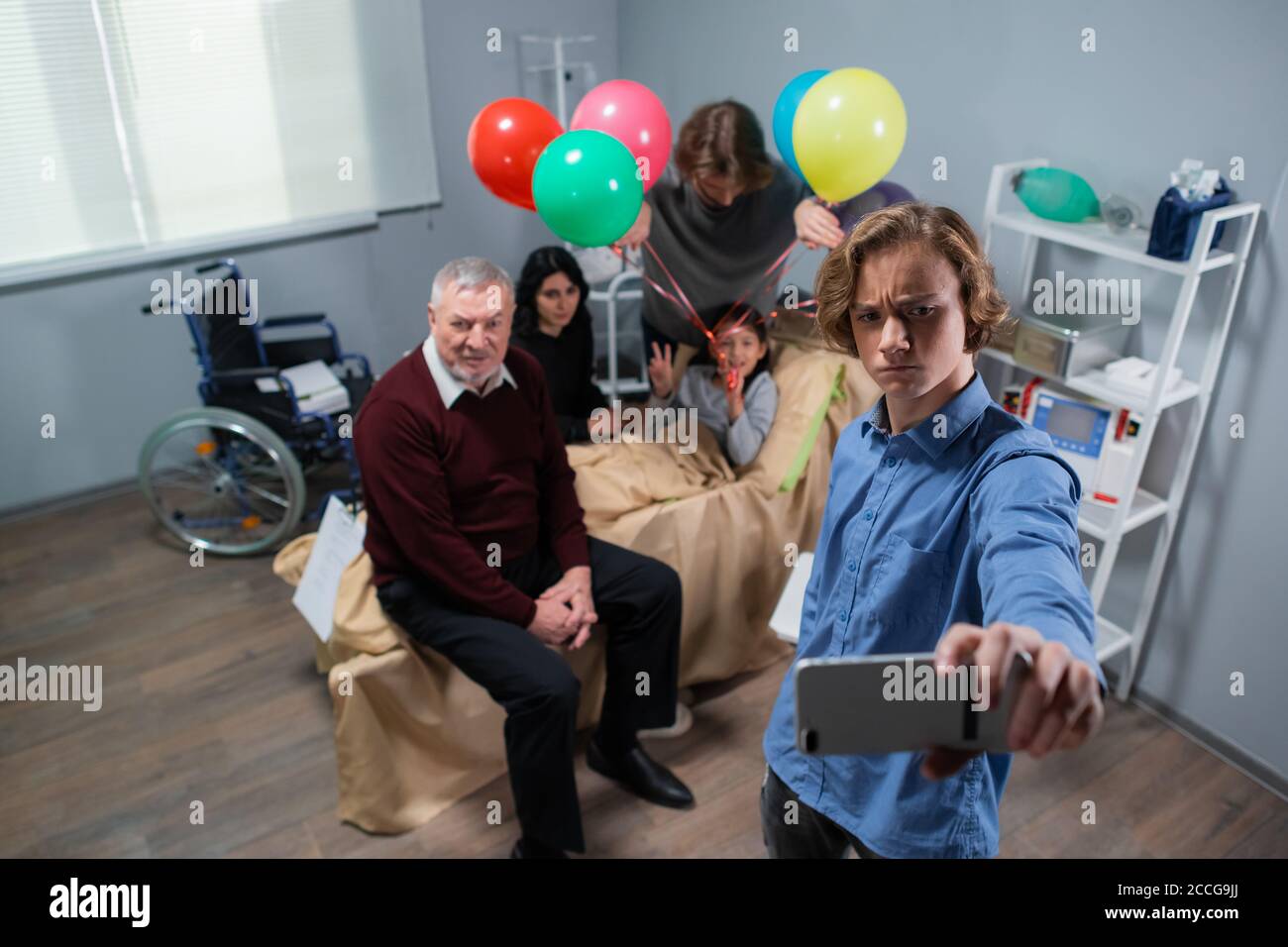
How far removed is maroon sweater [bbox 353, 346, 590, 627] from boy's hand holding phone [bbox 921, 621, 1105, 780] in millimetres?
1512

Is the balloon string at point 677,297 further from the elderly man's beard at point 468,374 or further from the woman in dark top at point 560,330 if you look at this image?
the elderly man's beard at point 468,374

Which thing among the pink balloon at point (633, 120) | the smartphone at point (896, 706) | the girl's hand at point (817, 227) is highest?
the pink balloon at point (633, 120)

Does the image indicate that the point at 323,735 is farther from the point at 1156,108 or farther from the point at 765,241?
the point at 1156,108

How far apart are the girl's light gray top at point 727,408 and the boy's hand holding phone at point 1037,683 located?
193cm

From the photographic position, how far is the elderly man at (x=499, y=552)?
2117mm

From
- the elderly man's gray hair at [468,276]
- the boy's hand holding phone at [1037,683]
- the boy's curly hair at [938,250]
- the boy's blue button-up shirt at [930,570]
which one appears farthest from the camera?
the elderly man's gray hair at [468,276]

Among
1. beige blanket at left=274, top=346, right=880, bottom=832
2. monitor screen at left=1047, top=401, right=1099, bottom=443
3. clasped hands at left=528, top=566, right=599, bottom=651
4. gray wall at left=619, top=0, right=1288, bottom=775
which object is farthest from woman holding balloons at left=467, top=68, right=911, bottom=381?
clasped hands at left=528, top=566, right=599, bottom=651

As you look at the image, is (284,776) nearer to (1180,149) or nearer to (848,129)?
(848,129)

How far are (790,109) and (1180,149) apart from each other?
94cm

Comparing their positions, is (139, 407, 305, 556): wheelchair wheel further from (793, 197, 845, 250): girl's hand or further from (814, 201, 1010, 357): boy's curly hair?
(814, 201, 1010, 357): boy's curly hair

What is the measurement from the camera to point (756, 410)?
109 inches

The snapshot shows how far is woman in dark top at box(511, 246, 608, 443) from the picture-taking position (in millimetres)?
2820

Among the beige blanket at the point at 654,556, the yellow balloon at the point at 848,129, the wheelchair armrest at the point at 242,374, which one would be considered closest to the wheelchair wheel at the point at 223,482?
the wheelchair armrest at the point at 242,374

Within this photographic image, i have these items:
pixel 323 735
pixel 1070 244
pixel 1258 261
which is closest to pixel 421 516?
pixel 323 735
